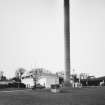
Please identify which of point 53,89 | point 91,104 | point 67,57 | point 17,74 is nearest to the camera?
point 91,104

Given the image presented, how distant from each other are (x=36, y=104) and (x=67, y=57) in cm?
3013

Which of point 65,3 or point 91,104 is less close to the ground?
point 65,3

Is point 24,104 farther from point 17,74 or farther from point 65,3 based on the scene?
point 17,74

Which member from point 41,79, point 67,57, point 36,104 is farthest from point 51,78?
point 36,104

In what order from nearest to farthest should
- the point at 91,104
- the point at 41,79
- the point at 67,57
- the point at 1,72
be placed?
1. the point at 91,104
2. the point at 67,57
3. the point at 41,79
4. the point at 1,72

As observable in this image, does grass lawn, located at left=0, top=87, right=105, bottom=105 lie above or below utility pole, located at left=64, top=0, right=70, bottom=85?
below

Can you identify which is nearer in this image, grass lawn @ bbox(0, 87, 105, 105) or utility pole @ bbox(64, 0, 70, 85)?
grass lawn @ bbox(0, 87, 105, 105)

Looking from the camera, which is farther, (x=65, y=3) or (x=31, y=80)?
(x=31, y=80)

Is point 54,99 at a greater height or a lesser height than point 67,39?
lesser

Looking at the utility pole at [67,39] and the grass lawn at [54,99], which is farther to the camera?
the utility pole at [67,39]

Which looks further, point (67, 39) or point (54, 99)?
point (67, 39)

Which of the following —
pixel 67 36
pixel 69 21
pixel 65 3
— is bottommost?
pixel 67 36

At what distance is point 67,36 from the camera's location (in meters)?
43.9

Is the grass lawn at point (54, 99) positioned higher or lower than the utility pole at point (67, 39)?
lower
